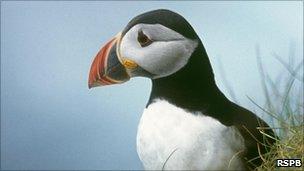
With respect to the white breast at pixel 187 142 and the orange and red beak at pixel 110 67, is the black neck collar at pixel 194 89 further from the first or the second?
the orange and red beak at pixel 110 67

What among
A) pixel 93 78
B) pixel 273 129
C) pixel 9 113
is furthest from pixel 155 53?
pixel 9 113

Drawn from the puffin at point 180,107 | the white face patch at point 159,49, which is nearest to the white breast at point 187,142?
the puffin at point 180,107

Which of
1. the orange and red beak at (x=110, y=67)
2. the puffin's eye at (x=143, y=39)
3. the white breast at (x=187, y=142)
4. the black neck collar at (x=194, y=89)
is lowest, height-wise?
the white breast at (x=187, y=142)

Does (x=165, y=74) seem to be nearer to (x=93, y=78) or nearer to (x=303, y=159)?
(x=93, y=78)

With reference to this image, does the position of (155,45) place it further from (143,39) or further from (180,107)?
(180,107)

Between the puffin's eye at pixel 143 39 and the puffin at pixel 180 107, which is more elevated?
the puffin's eye at pixel 143 39

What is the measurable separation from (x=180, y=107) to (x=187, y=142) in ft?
0.40

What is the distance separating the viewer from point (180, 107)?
220 centimetres

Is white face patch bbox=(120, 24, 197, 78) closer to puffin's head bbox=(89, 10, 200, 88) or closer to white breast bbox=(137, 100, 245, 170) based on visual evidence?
puffin's head bbox=(89, 10, 200, 88)

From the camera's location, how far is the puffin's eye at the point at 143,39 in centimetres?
219

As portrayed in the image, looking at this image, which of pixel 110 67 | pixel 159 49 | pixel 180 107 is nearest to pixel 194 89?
pixel 180 107

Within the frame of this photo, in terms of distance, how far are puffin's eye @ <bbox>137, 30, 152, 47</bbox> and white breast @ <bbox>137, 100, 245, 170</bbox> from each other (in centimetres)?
20

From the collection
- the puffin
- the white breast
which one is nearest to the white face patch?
the puffin

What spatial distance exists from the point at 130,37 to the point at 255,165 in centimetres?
60
